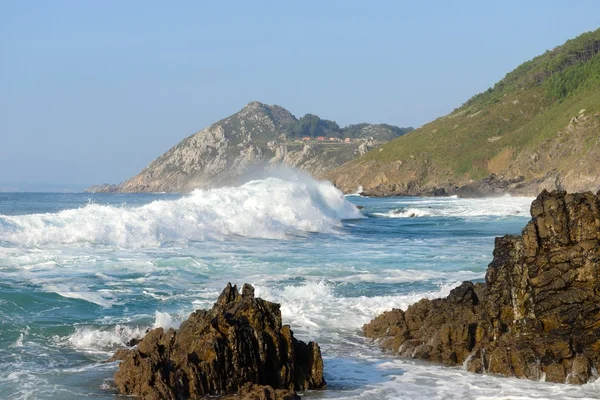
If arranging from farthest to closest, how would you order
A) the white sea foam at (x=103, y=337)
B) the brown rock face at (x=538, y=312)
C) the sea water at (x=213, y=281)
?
the white sea foam at (x=103, y=337) → the brown rock face at (x=538, y=312) → the sea water at (x=213, y=281)

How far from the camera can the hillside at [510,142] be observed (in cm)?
9062

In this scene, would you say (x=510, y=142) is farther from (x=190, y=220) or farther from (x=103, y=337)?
(x=103, y=337)

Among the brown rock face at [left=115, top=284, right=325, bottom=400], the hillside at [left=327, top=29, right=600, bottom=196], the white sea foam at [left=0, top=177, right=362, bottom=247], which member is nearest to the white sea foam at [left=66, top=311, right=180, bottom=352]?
the brown rock face at [left=115, top=284, right=325, bottom=400]

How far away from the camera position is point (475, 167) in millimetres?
116250

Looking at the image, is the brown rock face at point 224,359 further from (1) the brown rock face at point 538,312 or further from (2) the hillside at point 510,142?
(2) the hillside at point 510,142

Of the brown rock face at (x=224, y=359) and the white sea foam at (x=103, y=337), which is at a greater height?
the brown rock face at (x=224, y=359)

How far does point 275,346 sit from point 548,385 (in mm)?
3971

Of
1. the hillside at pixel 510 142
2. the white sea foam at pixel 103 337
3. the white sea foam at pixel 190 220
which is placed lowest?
the white sea foam at pixel 103 337

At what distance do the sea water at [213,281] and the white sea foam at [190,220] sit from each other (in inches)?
3.3

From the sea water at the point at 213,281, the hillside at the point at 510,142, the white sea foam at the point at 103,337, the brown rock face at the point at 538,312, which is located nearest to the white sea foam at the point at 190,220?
the sea water at the point at 213,281

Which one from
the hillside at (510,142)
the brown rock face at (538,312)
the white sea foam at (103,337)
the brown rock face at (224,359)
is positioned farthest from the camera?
the hillside at (510,142)

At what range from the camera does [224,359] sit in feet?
36.1

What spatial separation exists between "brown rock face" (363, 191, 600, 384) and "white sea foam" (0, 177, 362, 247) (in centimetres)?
1763

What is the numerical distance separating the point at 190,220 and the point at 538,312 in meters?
24.5
